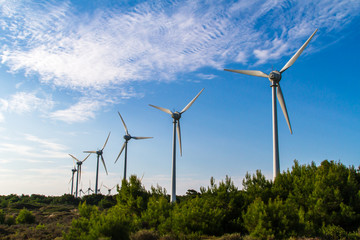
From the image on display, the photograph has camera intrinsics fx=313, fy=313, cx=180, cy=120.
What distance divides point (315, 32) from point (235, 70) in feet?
42.3

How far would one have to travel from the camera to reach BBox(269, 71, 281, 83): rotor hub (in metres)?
47.8

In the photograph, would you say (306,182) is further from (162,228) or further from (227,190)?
(162,228)

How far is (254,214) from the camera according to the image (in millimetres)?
27031

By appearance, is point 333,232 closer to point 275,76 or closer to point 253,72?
point 275,76

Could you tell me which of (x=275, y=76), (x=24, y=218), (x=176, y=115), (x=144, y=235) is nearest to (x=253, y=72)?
(x=275, y=76)

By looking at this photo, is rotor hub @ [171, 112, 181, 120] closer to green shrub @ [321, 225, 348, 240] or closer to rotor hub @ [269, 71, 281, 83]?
rotor hub @ [269, 71, 281, 83]

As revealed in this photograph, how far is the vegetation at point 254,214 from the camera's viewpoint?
85.0 feet

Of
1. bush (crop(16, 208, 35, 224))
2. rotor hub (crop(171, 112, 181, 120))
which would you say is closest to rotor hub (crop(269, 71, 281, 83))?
rotor hub (crop(171, 112, 181, 120))

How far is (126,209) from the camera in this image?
130 ft

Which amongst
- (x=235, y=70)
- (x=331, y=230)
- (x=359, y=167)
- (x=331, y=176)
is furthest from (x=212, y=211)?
(x=235, y=70)

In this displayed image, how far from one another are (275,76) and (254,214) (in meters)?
26.8

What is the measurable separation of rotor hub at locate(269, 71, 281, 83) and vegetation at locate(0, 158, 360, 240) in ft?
48.3

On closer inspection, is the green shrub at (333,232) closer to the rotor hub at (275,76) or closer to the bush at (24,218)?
the rotor hub at (275,76)

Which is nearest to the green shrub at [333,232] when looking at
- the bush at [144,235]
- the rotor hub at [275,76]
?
the bush at [144,235]
